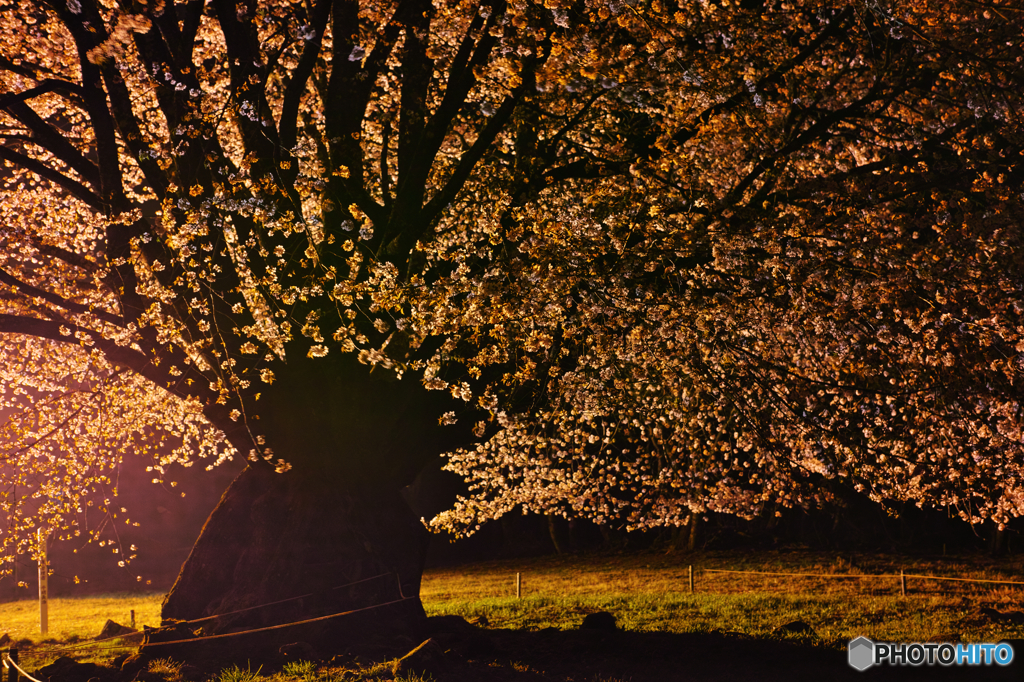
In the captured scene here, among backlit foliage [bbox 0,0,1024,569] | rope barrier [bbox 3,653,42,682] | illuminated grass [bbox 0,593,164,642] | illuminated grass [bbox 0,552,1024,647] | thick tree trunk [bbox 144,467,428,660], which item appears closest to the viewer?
rope barrier [bbox 3,653,42,682]

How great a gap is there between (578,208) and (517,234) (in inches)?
41.7

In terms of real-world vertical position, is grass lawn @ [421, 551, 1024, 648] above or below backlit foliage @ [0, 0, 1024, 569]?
below

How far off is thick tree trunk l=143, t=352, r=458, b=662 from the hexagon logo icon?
20.1ft

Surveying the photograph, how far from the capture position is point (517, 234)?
9438 mm

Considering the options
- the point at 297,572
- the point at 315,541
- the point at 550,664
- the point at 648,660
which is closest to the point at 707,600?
the point at 648,660

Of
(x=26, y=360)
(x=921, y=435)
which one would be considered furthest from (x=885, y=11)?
(x=26, y=360)

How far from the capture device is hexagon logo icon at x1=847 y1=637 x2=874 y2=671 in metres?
10.4

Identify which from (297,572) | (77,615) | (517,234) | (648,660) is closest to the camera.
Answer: (517,234)

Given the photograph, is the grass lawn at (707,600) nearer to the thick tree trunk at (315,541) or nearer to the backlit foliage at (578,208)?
the backlit foliage at (578,208)

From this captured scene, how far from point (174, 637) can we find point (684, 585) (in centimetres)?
1339

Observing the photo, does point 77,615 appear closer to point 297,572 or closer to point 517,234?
point 297,572

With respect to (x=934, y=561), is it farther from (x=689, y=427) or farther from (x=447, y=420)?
(x=447, y=420)

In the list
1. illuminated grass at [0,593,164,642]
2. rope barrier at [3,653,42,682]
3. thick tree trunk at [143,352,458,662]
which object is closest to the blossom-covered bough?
thick tree trunk at [143,352,458,662]

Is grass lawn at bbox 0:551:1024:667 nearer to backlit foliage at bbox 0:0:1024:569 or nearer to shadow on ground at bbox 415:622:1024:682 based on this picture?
shadow on ground at bbox 415:622:1024:682
